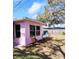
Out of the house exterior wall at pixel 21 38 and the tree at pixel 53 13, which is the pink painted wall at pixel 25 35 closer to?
the house exterior wall at pixel 21 38

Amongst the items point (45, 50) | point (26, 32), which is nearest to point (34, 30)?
point (26, 32)

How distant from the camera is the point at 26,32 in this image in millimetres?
1707

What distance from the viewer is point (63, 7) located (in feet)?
5.47

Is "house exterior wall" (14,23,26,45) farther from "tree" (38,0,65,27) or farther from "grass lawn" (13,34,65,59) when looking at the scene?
"tree" (38,0,65,27)

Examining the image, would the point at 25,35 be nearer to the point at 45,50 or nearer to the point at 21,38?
the point at 21,38

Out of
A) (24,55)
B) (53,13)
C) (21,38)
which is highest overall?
(53,13)

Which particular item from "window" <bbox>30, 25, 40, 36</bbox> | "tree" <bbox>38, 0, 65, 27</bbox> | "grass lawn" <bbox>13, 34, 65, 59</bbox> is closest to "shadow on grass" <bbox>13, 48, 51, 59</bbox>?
"grass lawn" <bbox>13, 34, 65, 59</bbox>

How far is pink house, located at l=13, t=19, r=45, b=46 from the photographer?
1.69 metres

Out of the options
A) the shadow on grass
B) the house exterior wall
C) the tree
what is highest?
the tree

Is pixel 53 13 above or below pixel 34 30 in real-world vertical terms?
above

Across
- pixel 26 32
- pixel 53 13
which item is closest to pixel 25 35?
pixel 26 32

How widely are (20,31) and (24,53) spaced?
0.77 ft
